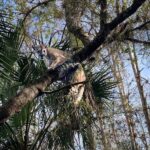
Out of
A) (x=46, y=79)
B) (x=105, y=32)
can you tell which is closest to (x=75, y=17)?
(x=105, y=32)

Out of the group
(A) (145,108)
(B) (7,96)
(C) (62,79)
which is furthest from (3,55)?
(A) (145,108)

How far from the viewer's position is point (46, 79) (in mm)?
5840

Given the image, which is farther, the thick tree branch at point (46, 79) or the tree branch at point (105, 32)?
the tree branch at point (105, 32)

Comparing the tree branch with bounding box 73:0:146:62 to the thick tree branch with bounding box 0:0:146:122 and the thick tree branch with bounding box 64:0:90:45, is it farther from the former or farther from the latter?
A: the thick tree branch with bounding box 64:0:90:45

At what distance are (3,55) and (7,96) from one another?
0.91 metres

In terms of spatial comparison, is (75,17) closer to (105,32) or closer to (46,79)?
(105,32)

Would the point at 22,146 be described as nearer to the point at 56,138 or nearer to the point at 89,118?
the point at 56,138

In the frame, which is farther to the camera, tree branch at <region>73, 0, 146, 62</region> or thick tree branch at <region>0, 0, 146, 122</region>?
tree branch at <region>73, 0, 146, 62</region>

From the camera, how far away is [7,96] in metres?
5.91

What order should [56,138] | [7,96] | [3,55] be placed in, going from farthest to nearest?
[56,138] → [7,96] → [3,55]

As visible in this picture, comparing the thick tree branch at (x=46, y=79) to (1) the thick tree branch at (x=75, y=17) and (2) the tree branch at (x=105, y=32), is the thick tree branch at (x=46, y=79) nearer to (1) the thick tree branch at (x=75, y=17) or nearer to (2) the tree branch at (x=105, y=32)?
(2) the tree branch at (x=105, y=32)

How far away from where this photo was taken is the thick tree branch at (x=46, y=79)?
5.17 metres

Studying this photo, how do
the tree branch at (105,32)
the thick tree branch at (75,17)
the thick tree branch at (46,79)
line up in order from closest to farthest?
the thick tree branch at (46,79), the tree branch at (105,32), the thick tree branch at (75,17)

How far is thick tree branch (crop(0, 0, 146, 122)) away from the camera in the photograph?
17.0ft
